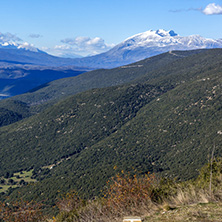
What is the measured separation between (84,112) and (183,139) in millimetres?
63256

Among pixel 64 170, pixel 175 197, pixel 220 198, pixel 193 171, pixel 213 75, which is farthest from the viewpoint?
pixel 213 75

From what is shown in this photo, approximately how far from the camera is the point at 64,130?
137 m

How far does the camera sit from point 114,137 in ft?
381

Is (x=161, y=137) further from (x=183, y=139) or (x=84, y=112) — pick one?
(x=84, y=112)

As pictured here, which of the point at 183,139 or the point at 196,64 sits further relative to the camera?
the point at 196,64

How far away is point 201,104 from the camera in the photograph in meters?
111

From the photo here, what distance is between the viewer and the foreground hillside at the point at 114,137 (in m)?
81.6

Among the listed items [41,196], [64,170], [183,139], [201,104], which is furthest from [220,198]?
[201,104]

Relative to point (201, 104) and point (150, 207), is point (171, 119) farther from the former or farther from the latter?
point (150, 207)

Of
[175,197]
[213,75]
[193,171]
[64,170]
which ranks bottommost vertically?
[64,170]

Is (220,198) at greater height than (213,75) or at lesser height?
lesser

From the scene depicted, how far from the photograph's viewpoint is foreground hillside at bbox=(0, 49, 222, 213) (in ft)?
268

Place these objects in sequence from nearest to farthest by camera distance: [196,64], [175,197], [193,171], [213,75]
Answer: [175,197] < [193,171] < [213,75] < [196,64]

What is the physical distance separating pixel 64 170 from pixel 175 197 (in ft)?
305
